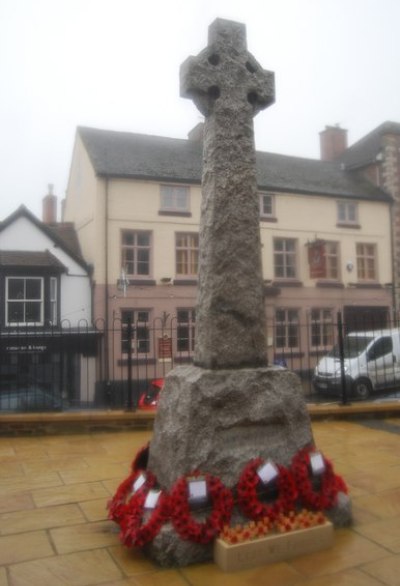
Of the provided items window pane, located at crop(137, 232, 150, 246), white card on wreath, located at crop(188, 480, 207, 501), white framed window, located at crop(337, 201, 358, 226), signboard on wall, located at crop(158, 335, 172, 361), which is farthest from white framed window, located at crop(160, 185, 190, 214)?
white card on wreath, located at crop(188, 480, 207, 501)

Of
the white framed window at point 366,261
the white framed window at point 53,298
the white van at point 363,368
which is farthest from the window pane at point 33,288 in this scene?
the white framed window at point 366,261

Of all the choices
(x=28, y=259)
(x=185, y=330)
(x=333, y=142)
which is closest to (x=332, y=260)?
(x=185, y=330)

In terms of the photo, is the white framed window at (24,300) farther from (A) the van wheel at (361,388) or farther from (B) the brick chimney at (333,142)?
(B) the brick chimney at (333,142)

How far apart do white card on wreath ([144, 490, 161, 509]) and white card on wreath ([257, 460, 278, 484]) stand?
2.28 ft

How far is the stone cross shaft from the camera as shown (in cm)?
373

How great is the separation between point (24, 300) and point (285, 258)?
11.8 metres

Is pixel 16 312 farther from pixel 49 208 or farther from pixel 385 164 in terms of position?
pixel 385 164

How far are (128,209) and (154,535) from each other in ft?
61.3

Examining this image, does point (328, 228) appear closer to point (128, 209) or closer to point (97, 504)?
point (128, 209)

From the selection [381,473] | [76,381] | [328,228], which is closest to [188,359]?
[76,381]

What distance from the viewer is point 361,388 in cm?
1602

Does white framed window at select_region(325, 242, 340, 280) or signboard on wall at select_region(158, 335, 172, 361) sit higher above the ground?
white framed window at select_region(325, 242, 340, 280)

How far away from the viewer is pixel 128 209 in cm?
2092

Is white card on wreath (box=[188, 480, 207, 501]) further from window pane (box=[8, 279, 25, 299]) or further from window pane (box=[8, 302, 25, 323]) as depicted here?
window pane (box=[8, 279, 25, 299])
